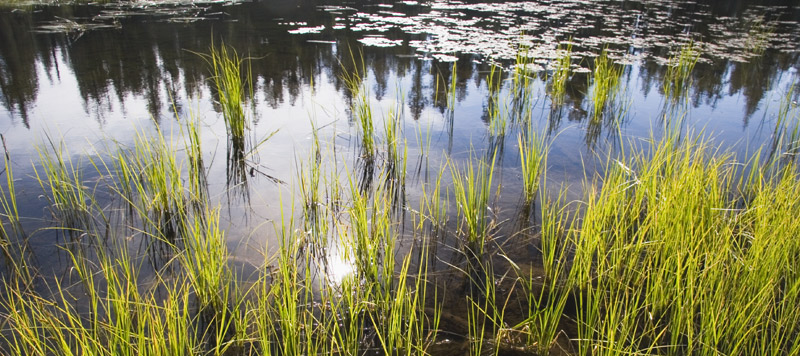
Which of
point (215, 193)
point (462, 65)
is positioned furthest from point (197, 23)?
point (215, 193)

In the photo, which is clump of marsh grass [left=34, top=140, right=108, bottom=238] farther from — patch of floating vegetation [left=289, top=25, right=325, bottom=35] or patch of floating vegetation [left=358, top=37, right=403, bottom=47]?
patch of floating vegetation [left=289, top=25, right=325, bottom=35]

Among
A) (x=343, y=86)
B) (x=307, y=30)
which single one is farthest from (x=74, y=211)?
(x=307, y=30)

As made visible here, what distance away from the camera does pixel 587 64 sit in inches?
253

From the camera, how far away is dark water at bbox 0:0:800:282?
11.6ft

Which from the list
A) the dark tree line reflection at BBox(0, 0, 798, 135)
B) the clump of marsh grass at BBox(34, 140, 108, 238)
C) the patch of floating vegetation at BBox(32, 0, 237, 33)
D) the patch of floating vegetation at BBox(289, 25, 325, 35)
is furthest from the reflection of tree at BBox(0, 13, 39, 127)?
the patch of floating vegetation at BBox(289, 25, 325, 35)

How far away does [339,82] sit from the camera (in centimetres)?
581

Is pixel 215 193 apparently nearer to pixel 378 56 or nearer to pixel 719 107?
→ pixel 378 56

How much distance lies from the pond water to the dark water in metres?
0.02

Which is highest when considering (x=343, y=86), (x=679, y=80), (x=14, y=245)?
(x=679, y=80)

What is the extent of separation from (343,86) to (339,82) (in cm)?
21

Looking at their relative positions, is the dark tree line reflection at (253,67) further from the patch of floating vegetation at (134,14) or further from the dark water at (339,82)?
the patch of floating vegetation at (134,14)

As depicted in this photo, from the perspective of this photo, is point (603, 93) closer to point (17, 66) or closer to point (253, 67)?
point (253, 67)

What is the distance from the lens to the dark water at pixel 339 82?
3.54m

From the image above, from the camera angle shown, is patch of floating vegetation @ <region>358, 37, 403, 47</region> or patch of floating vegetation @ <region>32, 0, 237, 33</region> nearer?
patch of floating vegetation @ <region>358, 37, 403, 47</region>
